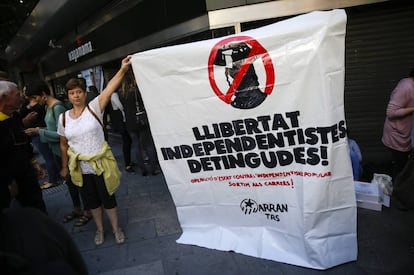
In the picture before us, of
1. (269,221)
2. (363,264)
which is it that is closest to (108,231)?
(269,221)

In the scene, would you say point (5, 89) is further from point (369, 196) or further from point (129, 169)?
Answer: point (369, 196)

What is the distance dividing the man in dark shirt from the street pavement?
0.92 metres

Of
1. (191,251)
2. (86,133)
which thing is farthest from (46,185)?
(191,251)

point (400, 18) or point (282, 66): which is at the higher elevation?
point (400, 18)

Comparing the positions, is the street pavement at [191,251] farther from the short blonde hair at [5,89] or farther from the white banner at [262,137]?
the short blonde hair at [5,89]

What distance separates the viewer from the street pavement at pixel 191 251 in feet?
9.65

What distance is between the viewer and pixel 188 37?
18.0ft

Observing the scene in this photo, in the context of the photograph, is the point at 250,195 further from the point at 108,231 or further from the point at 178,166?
the point at 108,231

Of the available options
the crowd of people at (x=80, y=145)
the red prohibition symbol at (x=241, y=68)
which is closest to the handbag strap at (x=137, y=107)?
the crowd of people at (x=80, y=145)

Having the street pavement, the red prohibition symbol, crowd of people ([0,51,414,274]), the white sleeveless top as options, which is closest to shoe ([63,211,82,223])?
crowd of people ([0,51,414,274])

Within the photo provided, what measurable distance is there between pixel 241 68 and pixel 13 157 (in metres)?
2.33

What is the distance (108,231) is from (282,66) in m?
2.90

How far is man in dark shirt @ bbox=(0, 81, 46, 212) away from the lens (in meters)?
2.93

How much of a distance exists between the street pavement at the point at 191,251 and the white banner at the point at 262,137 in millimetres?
123
